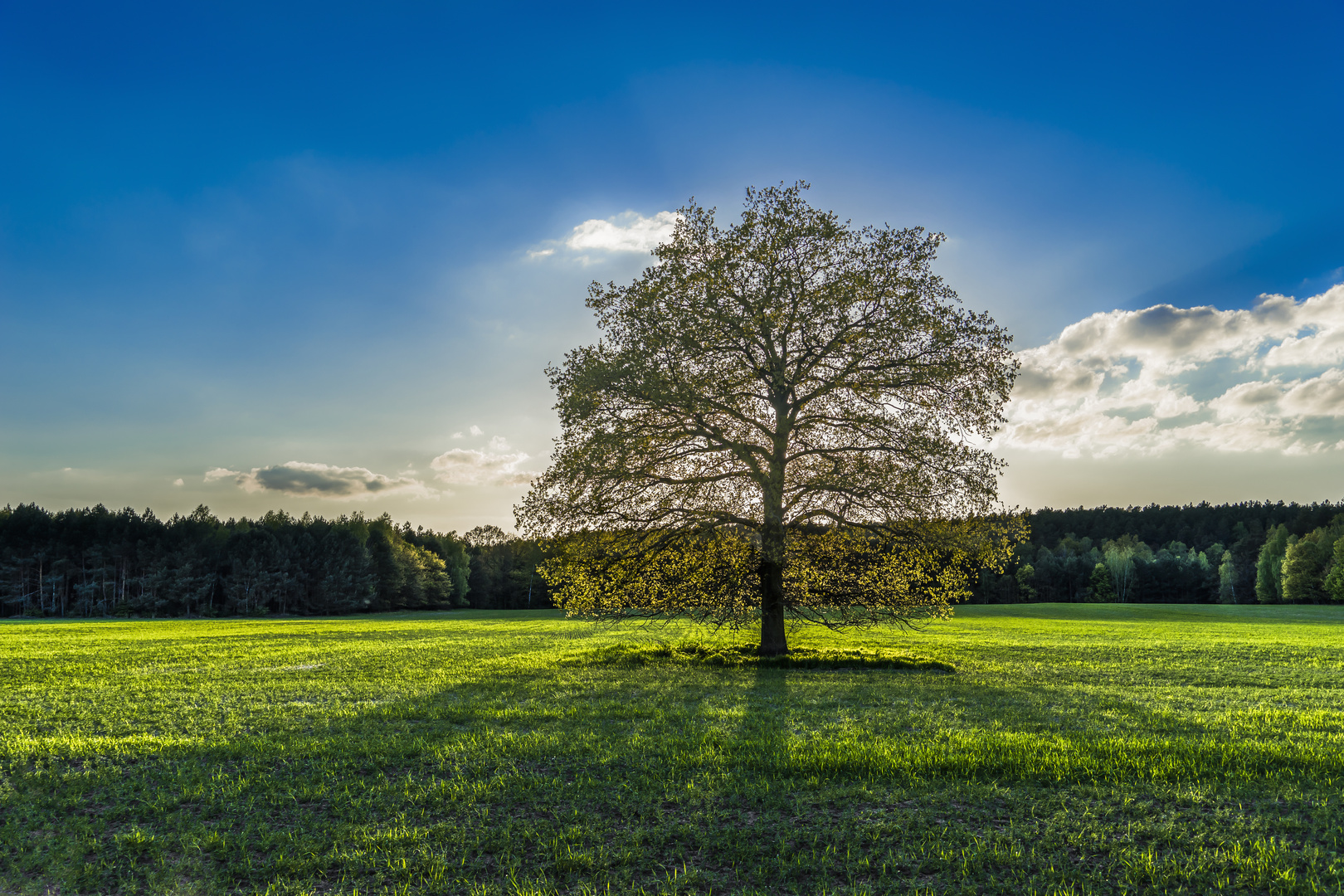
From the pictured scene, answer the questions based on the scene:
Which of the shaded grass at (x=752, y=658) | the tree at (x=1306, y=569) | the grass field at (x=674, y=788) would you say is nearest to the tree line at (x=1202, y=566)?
the tree at (x=1306, y=569)

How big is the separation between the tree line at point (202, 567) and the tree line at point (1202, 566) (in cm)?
8448

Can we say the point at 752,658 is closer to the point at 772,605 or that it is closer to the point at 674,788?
the point at 772,605

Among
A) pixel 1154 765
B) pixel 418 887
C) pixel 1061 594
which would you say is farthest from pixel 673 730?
pixel 1061 594

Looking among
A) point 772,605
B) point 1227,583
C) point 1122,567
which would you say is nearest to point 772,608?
point 772,605

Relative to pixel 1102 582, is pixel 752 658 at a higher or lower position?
higher

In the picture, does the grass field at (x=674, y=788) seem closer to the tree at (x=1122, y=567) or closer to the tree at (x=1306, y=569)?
the tree at (x=1306, y=569)

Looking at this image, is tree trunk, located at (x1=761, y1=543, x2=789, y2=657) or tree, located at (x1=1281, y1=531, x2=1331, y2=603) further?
tree, located at (x1=1281, y1=531, x2=1331, y2=603)

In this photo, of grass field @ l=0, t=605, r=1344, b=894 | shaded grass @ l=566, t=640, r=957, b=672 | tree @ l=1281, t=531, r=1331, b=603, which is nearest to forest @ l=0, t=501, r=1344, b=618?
tree @ l=1281, t=531, r=1331, b=603

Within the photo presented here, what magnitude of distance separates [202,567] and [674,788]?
101174 mm

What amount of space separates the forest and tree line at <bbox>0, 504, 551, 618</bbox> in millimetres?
166

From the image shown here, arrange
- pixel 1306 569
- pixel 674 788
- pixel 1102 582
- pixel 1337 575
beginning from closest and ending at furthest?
pixel 674 788
pixel 1337 575
pixel 1306 569
pixel 1102 582

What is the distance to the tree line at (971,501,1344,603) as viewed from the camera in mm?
93062

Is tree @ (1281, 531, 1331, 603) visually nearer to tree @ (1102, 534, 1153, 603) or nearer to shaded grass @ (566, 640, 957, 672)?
tree @ (1102, 534, 1153, 603)

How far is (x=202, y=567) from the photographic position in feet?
290
